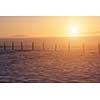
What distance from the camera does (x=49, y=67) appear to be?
5.90ft

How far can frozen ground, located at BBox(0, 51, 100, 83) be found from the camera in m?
1.78

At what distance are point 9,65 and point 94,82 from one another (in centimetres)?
61

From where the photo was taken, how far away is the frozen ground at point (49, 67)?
5.85ft
